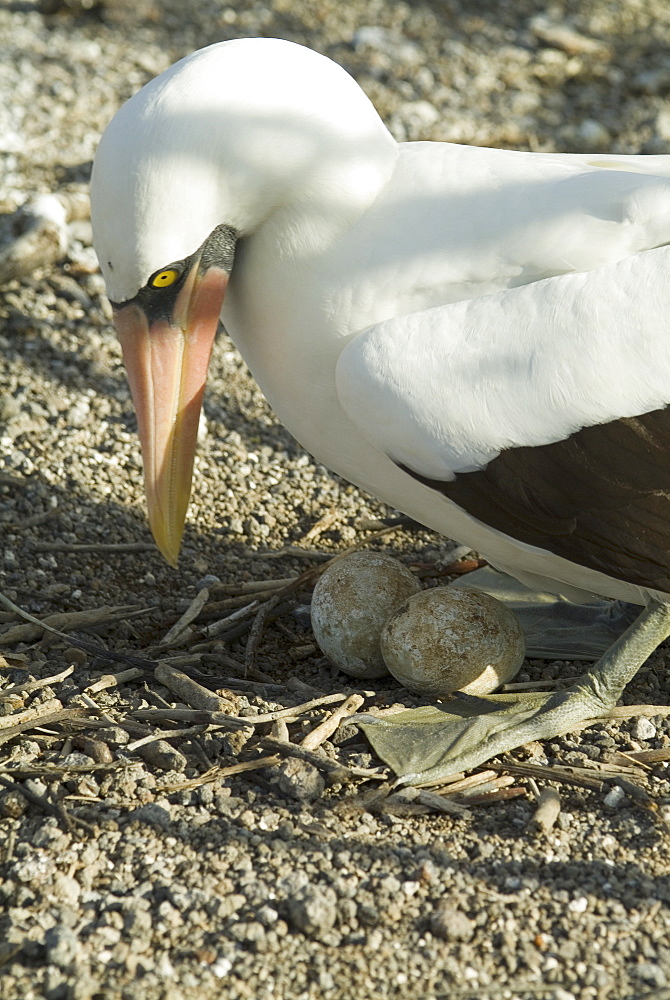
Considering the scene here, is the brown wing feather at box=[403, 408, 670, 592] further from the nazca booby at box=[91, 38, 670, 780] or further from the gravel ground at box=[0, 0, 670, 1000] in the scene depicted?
the gravel ground at box=[0, 0, 670, 1000]

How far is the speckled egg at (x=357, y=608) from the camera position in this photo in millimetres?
4180

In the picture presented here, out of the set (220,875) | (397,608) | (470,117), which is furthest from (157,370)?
(470,117)

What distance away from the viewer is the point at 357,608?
419 centimetres

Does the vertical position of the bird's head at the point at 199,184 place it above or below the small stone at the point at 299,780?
above

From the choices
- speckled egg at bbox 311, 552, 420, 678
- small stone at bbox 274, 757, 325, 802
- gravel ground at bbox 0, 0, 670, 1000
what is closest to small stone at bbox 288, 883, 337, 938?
gravel ground at bbox 0, 0, 670, 1000

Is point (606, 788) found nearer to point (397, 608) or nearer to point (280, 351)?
point (397, 608)

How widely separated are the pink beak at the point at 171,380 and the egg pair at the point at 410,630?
0.64m

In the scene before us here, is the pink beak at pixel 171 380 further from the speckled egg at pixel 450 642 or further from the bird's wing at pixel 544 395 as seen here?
the speckled egg at pixel 450 642

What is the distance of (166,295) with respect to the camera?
3.70 m

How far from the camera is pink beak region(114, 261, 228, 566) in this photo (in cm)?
375

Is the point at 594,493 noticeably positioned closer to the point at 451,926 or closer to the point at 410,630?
the point at 410,630

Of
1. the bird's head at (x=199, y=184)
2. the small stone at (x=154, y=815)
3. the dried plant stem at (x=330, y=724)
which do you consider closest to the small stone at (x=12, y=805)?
the small stone at (x=154, y=815)

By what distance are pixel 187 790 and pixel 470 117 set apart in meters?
5.74

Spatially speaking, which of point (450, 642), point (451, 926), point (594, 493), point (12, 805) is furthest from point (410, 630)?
point (12, 805)
